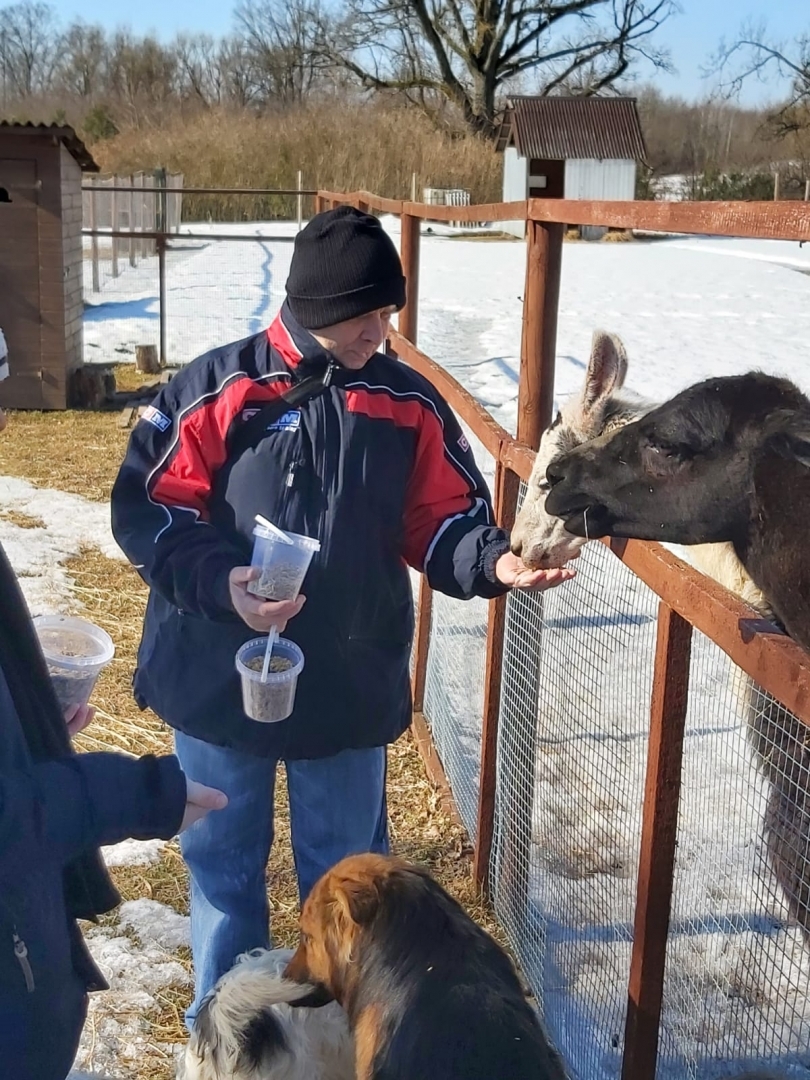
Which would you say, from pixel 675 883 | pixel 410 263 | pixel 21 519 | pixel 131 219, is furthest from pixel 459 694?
pixel 131 219

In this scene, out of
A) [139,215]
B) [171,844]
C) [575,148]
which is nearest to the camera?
[171,844]

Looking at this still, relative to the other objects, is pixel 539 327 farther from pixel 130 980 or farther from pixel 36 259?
pixel 36 259

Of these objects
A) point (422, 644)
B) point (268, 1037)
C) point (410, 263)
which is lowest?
point (422, 644)

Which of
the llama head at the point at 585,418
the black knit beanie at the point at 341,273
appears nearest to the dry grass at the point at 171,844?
the llama head at the point at 585,418

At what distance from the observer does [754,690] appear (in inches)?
111

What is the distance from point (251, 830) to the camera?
267 cm

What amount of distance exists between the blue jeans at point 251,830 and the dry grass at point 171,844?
58 centimetres

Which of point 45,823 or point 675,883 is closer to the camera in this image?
point 45,823

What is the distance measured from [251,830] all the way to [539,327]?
1.67m

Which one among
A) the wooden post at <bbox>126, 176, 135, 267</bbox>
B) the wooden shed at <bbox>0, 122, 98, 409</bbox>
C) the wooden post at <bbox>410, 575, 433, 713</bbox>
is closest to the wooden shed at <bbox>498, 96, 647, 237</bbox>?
the wooden post at <bbox>126, 176, 135, 267</bbox>

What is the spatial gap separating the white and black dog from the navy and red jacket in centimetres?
54

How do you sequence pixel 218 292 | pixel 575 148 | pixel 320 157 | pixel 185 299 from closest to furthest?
pixel 185 299 → pixel 218 292 → pixel 320 157 → pixel 575 148

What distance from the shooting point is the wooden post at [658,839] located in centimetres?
227

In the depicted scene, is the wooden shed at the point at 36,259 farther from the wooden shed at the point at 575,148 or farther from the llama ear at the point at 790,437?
the wooden shed at the point at 575,148
